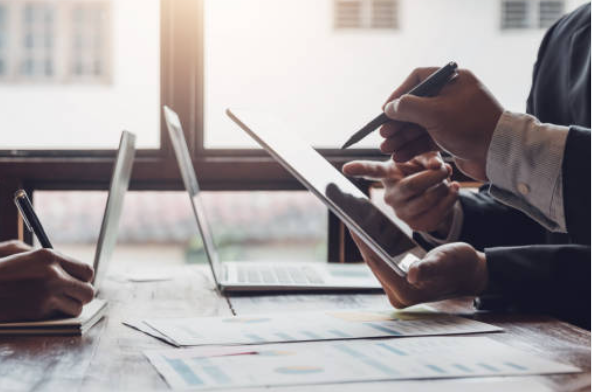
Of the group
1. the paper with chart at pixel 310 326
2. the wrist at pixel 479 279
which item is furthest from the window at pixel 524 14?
the paper with chart at pixel 310 326

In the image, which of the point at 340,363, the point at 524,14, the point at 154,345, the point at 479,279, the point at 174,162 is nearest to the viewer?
the point at 340,363

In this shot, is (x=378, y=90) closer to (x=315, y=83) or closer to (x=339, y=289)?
(x=315, y=83)

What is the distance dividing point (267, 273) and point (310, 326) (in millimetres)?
646

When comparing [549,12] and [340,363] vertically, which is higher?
[549,12]

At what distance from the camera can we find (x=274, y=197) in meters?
2.43

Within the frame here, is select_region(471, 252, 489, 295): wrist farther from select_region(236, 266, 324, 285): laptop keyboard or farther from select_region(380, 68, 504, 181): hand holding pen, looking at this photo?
select_region(236, 266, 324, 285): laptop keyboard

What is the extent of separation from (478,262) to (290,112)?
139cm

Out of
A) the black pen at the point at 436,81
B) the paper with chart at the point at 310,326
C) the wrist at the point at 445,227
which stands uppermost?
the black pen at the point at 436,81

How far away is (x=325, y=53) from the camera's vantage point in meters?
2.44

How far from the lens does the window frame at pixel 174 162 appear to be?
2.24m

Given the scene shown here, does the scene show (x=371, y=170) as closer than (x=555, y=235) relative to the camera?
Yes

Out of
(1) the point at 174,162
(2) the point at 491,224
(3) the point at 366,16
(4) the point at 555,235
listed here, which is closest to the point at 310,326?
(2) the point at 491,224

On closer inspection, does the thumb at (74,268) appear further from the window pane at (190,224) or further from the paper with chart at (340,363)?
the window pane at (190,224)

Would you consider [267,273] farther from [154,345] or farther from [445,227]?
[154,345]
